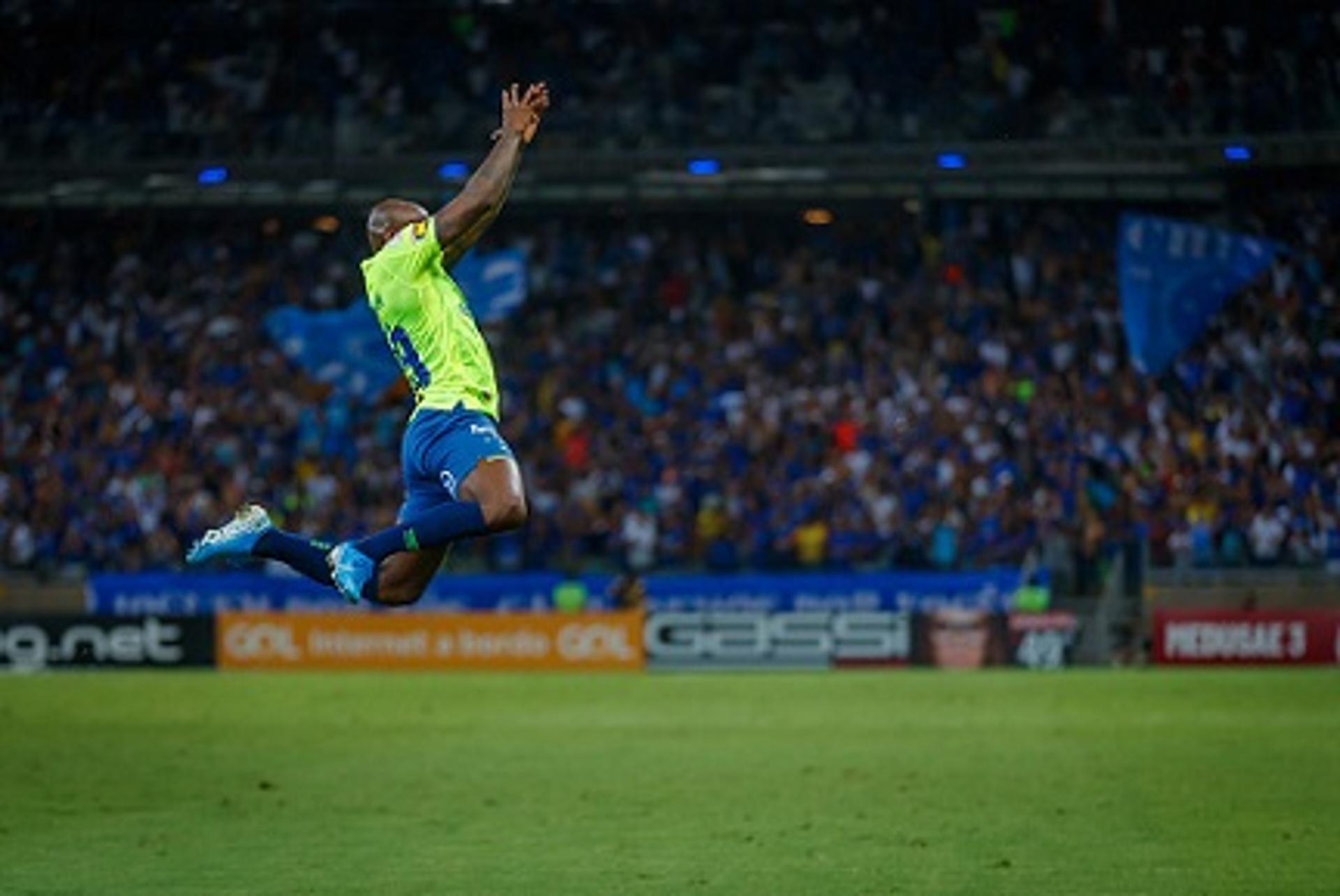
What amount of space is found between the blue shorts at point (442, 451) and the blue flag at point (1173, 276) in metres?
24.1

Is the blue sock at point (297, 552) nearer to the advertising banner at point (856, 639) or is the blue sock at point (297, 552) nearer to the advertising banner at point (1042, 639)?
the advertising banner at point (856, 639)

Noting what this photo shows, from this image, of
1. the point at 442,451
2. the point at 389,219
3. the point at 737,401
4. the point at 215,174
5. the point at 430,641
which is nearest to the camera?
the point at 442,451

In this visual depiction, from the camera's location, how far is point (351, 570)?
433 inches

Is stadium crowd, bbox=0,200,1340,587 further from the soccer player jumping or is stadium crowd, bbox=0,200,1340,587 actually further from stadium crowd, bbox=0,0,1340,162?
the soccer player jumping

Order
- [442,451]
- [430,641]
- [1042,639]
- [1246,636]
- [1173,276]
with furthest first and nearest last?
1. [1173,276]
2. [430,641]
3. [1042,639]
4. [1246,636]
5. [442,451]

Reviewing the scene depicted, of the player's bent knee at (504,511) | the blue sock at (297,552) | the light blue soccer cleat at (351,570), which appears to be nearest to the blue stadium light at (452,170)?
the blue sock at (297,552)

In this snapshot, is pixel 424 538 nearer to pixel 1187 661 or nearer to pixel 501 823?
pixel 501 823

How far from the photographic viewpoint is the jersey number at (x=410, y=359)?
1142 cm

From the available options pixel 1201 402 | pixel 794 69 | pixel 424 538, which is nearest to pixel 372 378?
pixel 794 69

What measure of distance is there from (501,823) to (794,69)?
83.1 feet

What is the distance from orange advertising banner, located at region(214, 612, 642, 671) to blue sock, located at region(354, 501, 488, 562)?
59.6 ft

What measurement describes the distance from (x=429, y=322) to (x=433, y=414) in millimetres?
466

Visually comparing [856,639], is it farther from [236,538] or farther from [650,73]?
[236,538]

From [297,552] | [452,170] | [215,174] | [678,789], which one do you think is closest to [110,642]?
[215,174]
